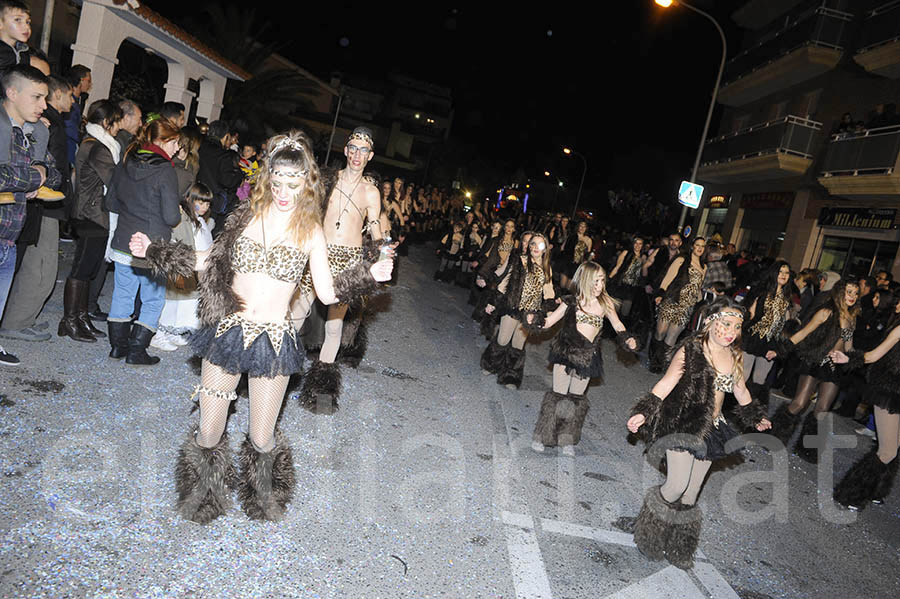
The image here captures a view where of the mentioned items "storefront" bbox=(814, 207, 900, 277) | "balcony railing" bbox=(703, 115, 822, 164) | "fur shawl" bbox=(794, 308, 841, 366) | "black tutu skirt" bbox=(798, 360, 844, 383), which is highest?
"balcony railing" bbox=(703, 115, 822, 164)

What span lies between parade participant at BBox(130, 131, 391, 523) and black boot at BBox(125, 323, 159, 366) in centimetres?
222

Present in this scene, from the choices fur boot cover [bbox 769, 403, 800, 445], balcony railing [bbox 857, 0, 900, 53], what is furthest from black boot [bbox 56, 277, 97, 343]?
balcony railing [bbox 857, 0, 900, 53]

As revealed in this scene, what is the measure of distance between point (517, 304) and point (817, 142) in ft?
57.3

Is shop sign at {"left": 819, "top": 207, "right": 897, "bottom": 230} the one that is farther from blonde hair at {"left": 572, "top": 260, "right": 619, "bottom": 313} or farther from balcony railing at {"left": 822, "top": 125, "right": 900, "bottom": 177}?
blonde hair at {"left": 572, "top": 260, "right": 619, "bottom": 313}

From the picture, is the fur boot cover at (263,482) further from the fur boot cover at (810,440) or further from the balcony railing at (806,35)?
the balcony railing at (806,35)

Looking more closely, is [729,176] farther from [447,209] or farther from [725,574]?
[725,574]

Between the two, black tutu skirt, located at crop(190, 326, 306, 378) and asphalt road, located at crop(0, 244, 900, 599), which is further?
black tutu skirt, located at crop(190, 326, 306, 378)

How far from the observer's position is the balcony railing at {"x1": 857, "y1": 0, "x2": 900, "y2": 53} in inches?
663

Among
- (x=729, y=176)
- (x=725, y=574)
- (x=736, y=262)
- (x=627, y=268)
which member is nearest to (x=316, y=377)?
(x=725, y=574)

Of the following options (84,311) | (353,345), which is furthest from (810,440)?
(84,311)

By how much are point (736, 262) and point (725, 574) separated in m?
11.0

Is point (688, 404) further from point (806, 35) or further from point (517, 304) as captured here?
point (806, 35)

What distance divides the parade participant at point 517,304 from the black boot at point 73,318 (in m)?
4.30

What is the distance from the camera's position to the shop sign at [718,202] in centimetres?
2625
